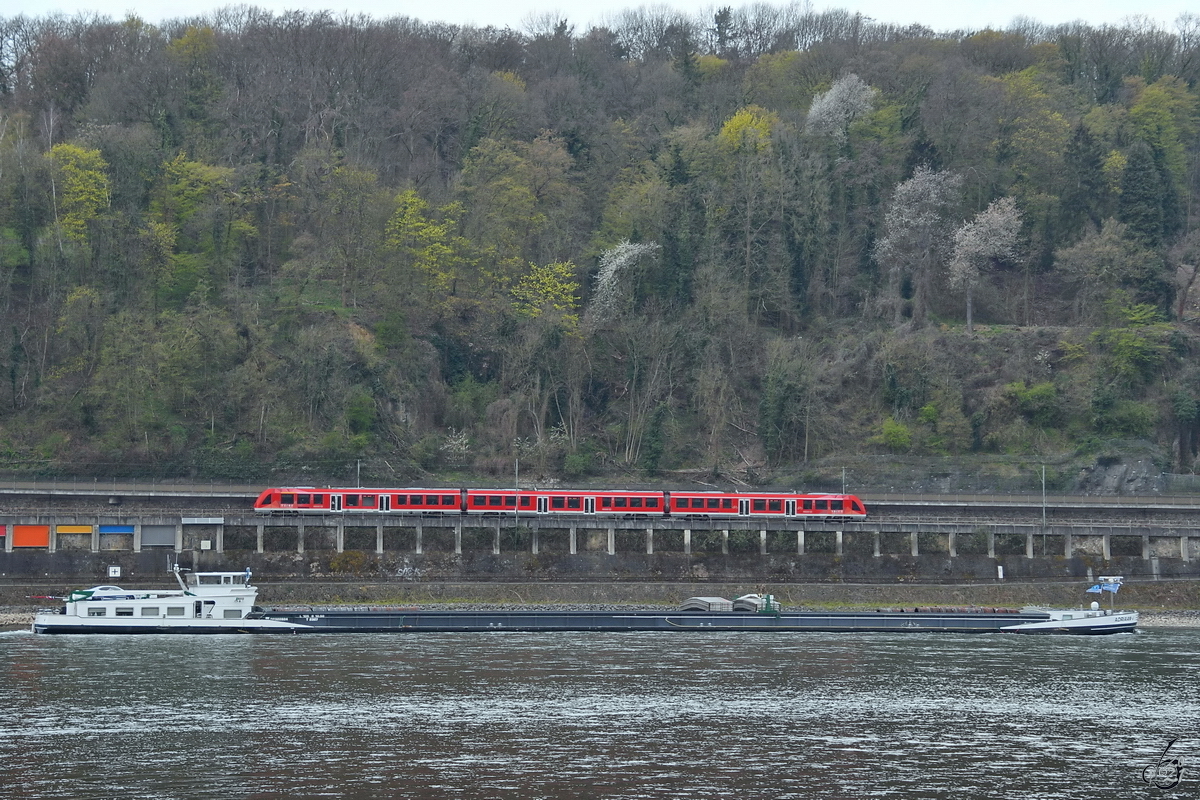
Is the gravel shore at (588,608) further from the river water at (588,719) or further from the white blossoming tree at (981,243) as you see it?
the white blossoming tree at (981,243)

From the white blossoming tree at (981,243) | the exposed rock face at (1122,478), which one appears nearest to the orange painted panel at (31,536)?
the exposed rock face at (1122,478)

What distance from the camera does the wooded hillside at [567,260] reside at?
99.3 m

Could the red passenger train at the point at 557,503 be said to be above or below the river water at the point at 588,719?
above

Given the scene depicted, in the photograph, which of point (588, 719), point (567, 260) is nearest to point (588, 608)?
point (588, 719)

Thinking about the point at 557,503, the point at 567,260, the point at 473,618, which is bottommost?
the point at 473,618

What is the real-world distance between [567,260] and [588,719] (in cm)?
7170

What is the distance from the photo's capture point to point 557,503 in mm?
84438

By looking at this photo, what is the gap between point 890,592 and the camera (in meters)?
81.2

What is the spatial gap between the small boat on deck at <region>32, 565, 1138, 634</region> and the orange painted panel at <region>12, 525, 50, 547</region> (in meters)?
5.90

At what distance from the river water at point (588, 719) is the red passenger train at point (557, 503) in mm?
16666

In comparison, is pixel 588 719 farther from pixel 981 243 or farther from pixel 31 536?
pixel 981 243

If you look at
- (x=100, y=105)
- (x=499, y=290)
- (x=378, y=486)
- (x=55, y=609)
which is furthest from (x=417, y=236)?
(x=55, y=609)

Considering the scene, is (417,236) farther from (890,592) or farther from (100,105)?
(890,592)

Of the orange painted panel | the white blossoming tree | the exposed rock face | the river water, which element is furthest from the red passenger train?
the white blossoming tree
